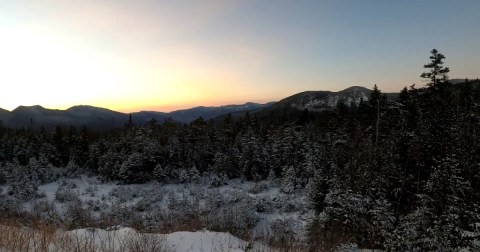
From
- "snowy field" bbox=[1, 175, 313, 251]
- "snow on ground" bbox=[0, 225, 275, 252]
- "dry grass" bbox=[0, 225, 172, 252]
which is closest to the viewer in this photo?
"dry grass" bbox=[0, 225, 172, 252]

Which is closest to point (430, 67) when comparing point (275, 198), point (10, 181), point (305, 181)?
point (305, 181)

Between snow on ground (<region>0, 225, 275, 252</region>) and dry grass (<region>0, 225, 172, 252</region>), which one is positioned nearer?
dry grass (<region>0, 225, 172, 252</region>)

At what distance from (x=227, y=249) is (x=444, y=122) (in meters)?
13.6

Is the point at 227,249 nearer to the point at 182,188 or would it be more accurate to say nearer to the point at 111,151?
the point at 182,188

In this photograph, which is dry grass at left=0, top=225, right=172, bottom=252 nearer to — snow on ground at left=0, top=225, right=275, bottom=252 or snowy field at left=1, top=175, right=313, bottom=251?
snow on ground at left=0, top=225, right=275, bottom=252

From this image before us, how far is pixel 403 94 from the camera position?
123 ft

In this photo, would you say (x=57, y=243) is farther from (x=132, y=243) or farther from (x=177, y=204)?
(x=177, y=204)

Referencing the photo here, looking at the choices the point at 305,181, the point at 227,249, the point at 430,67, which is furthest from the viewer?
the point at 430,67

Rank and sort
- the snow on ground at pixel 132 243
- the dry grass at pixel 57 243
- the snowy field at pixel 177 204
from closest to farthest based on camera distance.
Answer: the dry grass at pixel 57 243, the snow on ground at pixel 132 243, the snowy field at pixel 177 204

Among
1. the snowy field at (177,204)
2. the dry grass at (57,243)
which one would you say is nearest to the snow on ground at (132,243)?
the dry grass at (57,243)

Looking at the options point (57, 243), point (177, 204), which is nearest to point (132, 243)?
point (57, 243)

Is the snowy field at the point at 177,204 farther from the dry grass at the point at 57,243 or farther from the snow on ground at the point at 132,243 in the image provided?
the dry grass at the point at 57,243

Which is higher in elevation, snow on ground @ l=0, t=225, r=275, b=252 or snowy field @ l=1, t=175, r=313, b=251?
snow on ground @ l=0, t=225, r=275, b=252

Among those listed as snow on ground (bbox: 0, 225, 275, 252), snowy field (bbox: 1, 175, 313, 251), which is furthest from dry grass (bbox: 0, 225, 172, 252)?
snowy field (bbox: 1, 175, 313, 251)
